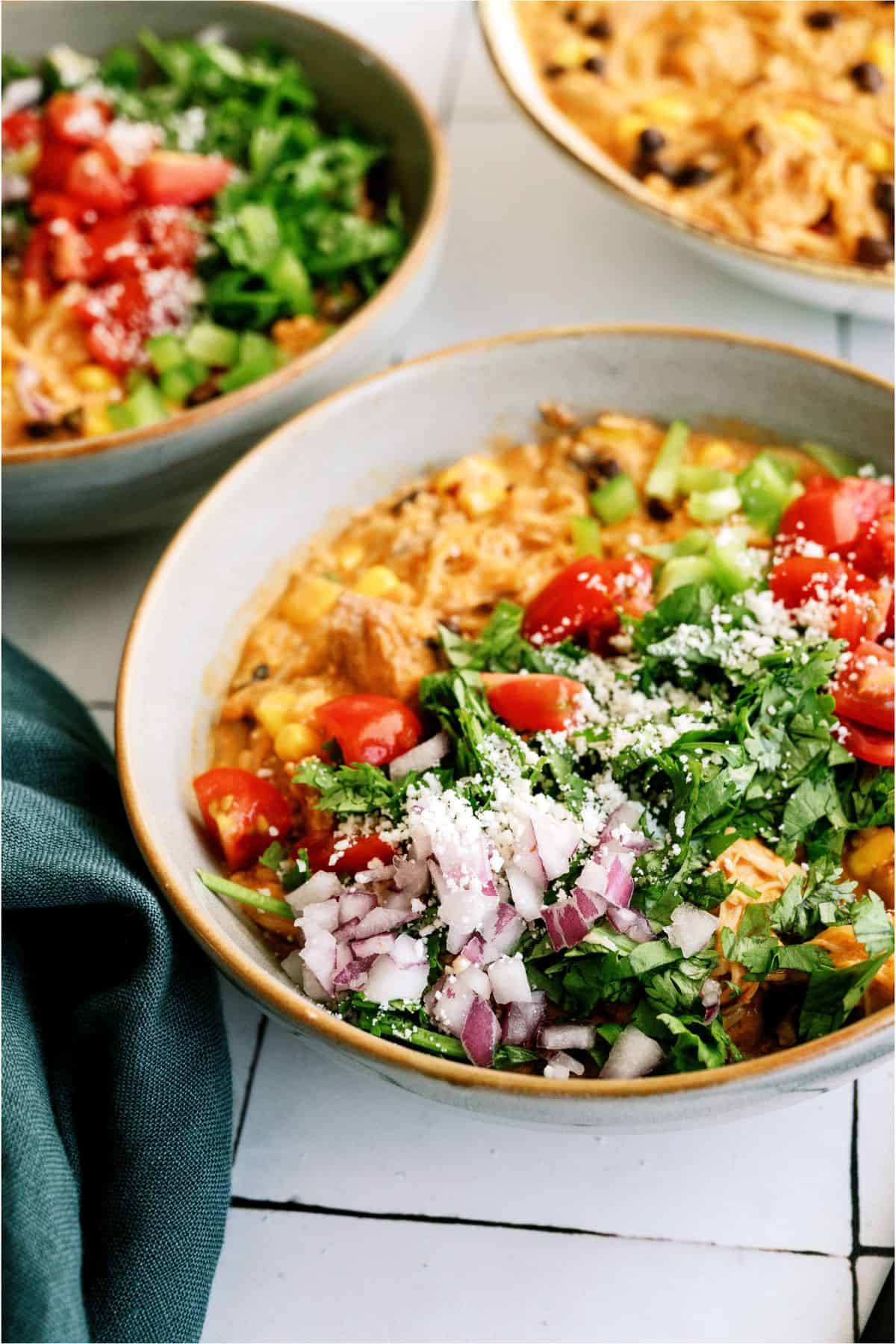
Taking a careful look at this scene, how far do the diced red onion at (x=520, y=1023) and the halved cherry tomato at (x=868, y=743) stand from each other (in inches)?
30.0

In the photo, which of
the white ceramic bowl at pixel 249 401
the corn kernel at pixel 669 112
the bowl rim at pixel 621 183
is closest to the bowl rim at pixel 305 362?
the white ceramic bowl at pixel 249 401

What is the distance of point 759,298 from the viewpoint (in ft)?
12.8

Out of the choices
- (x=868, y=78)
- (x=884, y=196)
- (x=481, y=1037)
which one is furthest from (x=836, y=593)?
(x=868, y=78)

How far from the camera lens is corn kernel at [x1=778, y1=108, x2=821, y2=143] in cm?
364

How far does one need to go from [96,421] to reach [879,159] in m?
2.25

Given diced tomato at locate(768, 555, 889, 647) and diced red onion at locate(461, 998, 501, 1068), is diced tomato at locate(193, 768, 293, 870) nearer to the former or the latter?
diced red onion at locate(461, 998, 501, 1068)

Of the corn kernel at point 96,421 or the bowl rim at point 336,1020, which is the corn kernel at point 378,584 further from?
the corn kernel at point 96,421

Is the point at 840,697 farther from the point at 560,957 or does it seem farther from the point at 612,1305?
the point at 612,1305

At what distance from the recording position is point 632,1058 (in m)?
2.12

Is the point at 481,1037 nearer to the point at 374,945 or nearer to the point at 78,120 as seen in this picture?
the point at 374,945

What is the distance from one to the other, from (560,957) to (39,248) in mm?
2563

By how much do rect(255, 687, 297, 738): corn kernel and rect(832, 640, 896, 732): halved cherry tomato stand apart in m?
1.09

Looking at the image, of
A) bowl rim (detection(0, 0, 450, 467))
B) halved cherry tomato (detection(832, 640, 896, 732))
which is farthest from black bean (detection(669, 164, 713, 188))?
halved cherry tomato (detection(832, 640, 896, 732))

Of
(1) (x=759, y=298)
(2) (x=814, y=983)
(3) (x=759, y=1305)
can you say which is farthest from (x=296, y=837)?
(1) (x=759, y=298)
